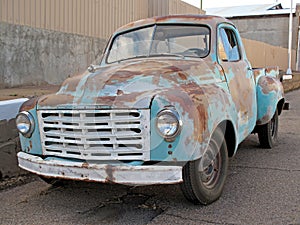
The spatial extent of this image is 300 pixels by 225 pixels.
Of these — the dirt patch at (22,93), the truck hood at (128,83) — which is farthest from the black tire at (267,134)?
the dirt patch at (22,93)

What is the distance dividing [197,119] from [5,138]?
2.72m

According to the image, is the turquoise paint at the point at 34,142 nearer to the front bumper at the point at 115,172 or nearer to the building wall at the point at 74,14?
the front bumper at the point at 115,172

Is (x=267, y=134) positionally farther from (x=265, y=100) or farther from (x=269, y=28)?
(x=269, y=28)

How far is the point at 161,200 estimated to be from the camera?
4207 mm

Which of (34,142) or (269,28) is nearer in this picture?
(34,142)

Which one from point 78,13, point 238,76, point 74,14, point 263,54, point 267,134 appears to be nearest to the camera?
point 238,76

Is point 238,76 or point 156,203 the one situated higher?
point 238,76

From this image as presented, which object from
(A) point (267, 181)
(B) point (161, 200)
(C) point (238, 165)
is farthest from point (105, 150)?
(C) point (238, 165)

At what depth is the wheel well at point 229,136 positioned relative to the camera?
4.34 metres

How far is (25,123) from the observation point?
4012mm

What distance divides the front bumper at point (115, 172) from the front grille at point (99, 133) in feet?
0.41

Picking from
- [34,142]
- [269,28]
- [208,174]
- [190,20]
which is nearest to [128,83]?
[34,142]

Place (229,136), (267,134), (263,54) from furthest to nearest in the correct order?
1. (263,54)
2. (267,134)
3. (229,136)

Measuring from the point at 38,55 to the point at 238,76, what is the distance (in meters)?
6.20
